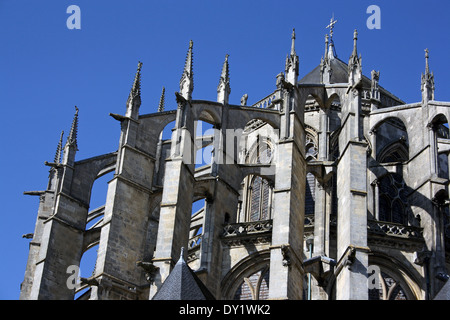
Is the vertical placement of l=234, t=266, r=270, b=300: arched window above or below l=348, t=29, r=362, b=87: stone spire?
below

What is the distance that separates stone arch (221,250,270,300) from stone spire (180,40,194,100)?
190 inches

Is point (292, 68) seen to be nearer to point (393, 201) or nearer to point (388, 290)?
point (393, 201)

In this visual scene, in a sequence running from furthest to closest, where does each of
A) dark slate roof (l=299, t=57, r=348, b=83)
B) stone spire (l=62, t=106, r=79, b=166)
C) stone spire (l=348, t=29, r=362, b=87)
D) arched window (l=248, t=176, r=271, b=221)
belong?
dark slate roof (l=299, t=57, r=348, b=83), arched window (l=248, t=176, r=271, b=221), stone spire (l=62, t=106, r=79, b=166), stone spire (l=348, t=29, r=362, b=87)

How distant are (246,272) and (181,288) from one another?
888 cm

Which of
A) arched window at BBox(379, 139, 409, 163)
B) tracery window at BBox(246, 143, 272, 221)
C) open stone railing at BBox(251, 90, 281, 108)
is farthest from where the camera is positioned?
open stone railing at BBox(251, 90, 281, 108)

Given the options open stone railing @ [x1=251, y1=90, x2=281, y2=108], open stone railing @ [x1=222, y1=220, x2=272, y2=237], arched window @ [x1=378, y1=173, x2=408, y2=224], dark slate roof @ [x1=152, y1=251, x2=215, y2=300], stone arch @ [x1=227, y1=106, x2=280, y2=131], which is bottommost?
dark slate roof @ [x1=152, y1=251, x2=215, y2=300]

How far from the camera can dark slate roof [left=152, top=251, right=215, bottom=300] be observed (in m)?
16.5

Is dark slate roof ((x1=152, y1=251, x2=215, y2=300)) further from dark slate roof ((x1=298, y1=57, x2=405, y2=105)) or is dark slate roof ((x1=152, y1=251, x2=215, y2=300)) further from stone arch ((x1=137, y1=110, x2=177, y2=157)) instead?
dark slate roof ((x1=298, y1=57, x2=405, y2=105))

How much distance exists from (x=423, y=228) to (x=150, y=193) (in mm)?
7684

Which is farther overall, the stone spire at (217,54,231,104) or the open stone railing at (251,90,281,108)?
the open stone railing at (251,90,281,108)

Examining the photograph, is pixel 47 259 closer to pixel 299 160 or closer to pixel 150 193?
pixel 150 193

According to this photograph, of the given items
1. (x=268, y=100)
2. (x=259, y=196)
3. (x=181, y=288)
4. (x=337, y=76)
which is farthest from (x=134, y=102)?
(x=181, y=288)

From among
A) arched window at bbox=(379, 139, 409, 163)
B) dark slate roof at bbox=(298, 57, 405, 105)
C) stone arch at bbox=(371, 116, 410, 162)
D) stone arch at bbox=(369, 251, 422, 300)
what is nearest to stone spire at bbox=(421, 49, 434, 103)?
stone arch at bbox=(371, 116, 410, 162)

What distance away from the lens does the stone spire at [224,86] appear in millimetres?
26734
